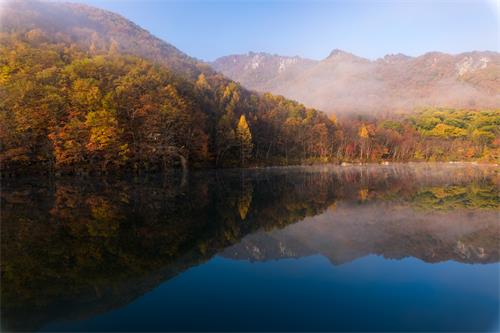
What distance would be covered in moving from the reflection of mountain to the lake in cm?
6

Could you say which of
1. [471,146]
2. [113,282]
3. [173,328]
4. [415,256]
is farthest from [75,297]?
[471,146]

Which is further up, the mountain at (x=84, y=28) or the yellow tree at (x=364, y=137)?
the mountain at (x=84, y=28)

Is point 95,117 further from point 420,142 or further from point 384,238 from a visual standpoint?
point 420,142

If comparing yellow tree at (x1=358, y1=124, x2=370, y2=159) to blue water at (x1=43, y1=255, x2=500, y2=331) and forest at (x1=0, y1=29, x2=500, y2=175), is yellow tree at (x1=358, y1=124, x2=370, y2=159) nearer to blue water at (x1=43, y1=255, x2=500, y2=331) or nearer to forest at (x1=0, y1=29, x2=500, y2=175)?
forest at (x1=0, y1=29, x2=500, y2=175)

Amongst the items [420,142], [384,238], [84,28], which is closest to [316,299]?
[384,238]

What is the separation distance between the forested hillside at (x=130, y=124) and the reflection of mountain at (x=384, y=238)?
32.4 metres

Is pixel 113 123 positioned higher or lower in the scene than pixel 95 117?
lower

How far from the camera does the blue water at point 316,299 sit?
21.0 feet

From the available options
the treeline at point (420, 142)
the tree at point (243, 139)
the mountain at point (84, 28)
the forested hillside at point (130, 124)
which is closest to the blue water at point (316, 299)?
the forested hillside at point (130, 124)

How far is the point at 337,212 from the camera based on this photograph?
1811 centimetres

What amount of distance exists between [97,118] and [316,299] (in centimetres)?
3845

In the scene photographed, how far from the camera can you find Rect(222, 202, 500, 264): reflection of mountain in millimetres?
11047

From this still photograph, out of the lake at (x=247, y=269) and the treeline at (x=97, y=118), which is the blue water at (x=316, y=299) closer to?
the lake at (x=247, y=269)

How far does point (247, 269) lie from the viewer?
9.68 meters
